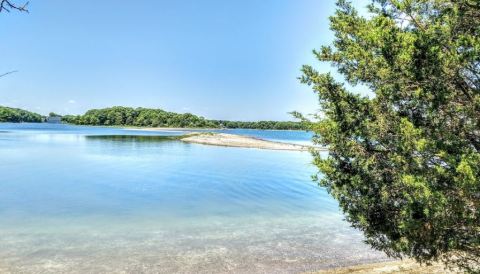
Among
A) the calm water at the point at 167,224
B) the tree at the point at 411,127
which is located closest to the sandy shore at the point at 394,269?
the calm water at the point at 167,224

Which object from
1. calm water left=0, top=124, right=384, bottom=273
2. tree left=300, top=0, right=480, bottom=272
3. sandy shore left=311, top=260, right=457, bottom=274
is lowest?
calm water left=0, top=124, right=384, bottom=273

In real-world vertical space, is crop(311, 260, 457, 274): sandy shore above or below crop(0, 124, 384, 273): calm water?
above

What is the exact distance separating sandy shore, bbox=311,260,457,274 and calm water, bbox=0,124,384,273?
1.17 metres

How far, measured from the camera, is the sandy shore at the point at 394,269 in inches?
458

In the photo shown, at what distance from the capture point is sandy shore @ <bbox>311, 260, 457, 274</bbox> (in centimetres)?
1163

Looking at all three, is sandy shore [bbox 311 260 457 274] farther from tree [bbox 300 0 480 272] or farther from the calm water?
tree [bbox 300 0 480 272]

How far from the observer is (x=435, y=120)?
729 centimetres

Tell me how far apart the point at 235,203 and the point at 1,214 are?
12.9 meters

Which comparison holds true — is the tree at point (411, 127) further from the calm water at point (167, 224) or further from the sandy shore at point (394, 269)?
the calm water at point (167, 224)

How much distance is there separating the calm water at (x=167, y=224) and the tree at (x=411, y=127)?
543 centimetres

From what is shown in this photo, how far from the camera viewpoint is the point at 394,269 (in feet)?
39.3

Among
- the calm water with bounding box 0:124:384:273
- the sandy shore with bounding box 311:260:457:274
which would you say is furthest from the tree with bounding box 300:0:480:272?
the calm water with bounding box 0:124:384:273

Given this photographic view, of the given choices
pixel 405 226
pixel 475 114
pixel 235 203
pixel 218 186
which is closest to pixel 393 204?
pixel 405 226

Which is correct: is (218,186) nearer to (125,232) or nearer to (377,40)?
(125,232)
